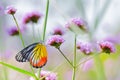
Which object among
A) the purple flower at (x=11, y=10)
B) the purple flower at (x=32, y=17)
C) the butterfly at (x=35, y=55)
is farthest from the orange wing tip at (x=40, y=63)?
the purple flower at (x=32, y=17)

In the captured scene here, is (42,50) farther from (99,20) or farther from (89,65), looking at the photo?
(89,65)

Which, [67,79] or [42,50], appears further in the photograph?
[67,79]

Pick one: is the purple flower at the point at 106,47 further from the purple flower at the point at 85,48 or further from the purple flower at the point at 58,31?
the purple flower at the point at 58,31

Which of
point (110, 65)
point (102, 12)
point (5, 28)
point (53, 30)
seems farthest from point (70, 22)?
point (110, 65)

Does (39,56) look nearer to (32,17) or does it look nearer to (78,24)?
(78,24)

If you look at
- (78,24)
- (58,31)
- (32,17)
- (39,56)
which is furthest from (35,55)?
(32,17)

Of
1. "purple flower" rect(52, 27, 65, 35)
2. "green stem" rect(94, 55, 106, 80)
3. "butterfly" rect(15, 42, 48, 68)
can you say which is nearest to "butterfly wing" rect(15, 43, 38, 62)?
"butterfly" rect(15, 42, 48, 68)

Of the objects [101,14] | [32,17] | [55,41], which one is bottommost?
[32,17]
